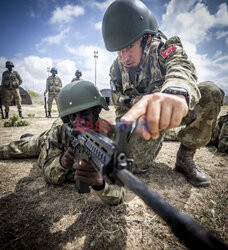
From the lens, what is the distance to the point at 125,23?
90.7 inches

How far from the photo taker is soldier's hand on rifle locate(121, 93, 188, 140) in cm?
81

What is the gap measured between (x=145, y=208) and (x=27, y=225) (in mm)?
1336

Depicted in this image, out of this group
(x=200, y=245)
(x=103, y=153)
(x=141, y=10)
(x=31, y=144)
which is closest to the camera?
(x=200, y=245)

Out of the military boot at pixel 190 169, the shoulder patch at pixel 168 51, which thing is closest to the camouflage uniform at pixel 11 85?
the shoulder patch at pixel 168 51

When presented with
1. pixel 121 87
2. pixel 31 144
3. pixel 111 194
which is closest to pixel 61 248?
pixel 111 194

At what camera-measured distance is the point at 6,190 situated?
7.02ft

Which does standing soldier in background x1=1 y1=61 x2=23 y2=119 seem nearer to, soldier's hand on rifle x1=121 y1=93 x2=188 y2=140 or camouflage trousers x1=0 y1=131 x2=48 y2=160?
camouflage trousers x1=0 y1=131 x2=48 y2=160

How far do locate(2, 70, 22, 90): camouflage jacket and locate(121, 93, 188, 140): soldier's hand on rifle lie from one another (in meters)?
11.7

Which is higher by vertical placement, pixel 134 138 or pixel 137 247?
pixel 134 138

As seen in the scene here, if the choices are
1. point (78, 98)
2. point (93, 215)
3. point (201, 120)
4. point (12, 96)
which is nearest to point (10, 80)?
point (12, 96)

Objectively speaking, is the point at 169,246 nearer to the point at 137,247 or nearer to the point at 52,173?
the point at 137,247

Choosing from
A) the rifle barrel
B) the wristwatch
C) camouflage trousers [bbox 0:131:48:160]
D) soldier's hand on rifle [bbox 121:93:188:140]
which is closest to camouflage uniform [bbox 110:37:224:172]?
the wristwatch

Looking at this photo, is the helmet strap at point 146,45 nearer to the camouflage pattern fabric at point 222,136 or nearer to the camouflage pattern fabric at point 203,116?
the camouflage pattern fabric at point 203,116

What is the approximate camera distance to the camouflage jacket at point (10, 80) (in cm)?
963
